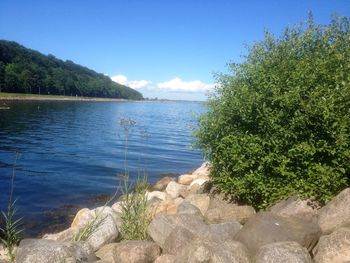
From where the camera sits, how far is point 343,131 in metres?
7.69

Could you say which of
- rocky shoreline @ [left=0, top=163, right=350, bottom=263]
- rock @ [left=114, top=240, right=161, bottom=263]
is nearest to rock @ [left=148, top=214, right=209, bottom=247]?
rocky shoreline @ [left=0, top=163, right=350, bottom=263]

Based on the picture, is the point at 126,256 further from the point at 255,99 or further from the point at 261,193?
the point at 255,99

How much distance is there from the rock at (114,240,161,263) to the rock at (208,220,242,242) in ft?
4.03

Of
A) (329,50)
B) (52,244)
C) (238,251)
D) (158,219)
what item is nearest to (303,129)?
(329,50)

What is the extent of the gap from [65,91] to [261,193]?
197m

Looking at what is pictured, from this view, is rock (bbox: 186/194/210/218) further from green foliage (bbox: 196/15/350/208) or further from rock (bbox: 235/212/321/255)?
rock (bbox: 235/212/321/255)

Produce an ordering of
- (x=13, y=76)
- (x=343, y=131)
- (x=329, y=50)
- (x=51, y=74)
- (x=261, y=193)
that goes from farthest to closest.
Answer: (x=51, y=74) < (x=13, y=76) < (x=329, y=50) < (x=261, y=193) < (x=343, y=131)

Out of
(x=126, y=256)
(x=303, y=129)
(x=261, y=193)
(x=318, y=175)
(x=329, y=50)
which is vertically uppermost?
(x=329, y=50)

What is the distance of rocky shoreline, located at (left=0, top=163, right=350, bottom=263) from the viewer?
6293mm

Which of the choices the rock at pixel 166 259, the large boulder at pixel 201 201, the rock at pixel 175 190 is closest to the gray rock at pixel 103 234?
the rock at pixel 166 259

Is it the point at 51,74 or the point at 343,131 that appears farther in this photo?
the point at 51,74

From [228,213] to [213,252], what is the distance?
2259 mm

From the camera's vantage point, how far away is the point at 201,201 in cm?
994

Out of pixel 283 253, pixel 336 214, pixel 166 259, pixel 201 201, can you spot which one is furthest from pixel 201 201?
pixel 283 253
